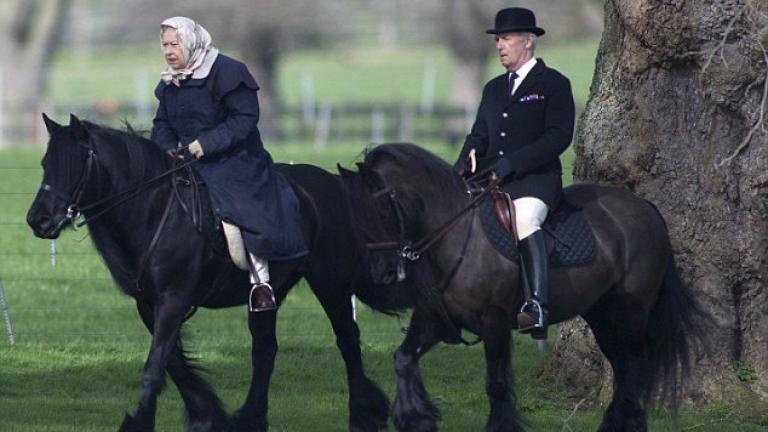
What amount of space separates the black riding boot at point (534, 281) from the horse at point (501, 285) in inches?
3.3

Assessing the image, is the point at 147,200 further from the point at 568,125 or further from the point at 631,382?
the point at 631,382

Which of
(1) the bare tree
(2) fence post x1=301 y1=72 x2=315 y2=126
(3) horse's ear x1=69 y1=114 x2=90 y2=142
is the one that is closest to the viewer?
(3) horse's ear x1=69 y1=114 x2=90 y2=142

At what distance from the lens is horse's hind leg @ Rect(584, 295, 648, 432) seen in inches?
367

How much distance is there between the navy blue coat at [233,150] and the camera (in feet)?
29.1

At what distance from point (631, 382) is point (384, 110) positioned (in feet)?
107

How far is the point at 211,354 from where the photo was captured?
12.5 m

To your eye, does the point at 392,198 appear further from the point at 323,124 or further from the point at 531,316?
the point at 323,124

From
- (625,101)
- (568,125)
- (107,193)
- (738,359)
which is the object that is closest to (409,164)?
(568,125)

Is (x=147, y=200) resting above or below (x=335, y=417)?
above

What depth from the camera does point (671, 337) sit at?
9.53 m

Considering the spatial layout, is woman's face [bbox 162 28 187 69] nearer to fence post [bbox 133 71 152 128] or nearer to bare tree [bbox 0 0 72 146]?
fence post [bbox 133 71 152 128]

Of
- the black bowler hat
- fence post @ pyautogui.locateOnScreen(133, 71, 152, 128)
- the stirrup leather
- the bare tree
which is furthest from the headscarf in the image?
the bare tree

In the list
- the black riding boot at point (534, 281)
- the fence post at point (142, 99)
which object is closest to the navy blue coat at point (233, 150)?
the black riding boot at point (534, 281)

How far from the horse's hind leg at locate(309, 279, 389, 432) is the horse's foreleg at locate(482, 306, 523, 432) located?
92 centimetres
